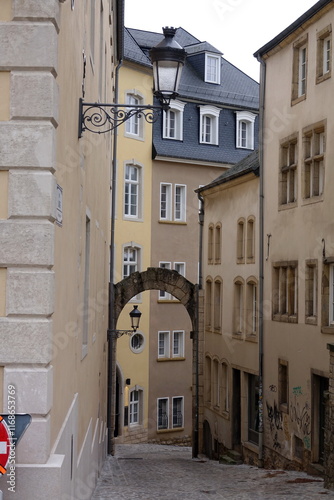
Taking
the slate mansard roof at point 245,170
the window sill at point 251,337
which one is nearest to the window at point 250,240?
the slate mansard roof at point 245,170

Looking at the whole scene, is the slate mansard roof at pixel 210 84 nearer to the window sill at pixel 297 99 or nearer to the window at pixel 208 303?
the window at pixel 208 303

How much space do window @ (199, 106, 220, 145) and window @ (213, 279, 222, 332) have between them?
32.8 ft

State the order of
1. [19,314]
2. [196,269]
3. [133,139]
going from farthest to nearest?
1. [196,269]
2. [133,139]
3. [19,314]

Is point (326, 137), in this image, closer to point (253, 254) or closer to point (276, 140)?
point (276, 140)

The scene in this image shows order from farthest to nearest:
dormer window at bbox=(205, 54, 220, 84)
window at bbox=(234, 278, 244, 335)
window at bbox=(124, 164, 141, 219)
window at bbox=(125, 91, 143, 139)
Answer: dormer window at bbox=(205, 54, 220, 84) < window at bbox=(124, 164, 141, 219) < window at bbox=(125, 91, 143, 139) < window at bbox=(234, 278, 244, 335)

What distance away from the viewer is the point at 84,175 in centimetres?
1001

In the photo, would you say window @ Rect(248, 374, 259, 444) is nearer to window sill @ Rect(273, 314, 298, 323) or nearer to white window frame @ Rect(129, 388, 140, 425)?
window sill @ Rect(273, 314, 298, 323)

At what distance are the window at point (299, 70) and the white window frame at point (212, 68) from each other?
1636 cm

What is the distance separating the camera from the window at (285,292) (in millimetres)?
22359

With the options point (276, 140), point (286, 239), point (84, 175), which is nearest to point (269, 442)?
point (286, 239)

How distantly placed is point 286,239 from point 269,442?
557 centimetres

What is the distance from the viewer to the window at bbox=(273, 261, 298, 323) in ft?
73.4

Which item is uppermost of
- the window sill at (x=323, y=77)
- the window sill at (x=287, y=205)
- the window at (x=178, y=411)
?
the window sill at (x=323, y=77)

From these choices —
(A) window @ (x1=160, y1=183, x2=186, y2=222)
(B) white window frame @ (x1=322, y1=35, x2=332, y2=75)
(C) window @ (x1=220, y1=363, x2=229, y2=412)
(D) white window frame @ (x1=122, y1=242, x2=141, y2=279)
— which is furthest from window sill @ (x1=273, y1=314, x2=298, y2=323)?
(A) window @ (x1=160, y1=183, x2=186, y2=222)
